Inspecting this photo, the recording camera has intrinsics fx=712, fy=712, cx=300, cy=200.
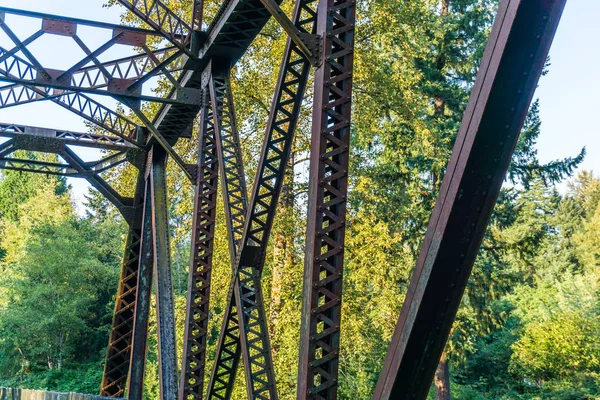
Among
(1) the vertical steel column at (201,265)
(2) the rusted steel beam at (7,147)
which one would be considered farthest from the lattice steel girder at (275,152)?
(2) the rusted steel beam at (7,147)

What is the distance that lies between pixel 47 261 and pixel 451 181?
3628 centimetres

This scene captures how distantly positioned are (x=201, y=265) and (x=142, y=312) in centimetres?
402

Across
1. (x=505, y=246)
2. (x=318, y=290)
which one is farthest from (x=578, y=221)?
(x=318, y=290)

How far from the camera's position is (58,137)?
1318 centimetres

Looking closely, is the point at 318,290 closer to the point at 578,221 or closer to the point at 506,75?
the point at 506,75

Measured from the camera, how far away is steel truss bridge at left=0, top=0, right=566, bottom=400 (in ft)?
→ 9.58

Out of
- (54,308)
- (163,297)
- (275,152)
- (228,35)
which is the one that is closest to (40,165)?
A: (163,297)

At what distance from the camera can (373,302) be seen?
49.4ft

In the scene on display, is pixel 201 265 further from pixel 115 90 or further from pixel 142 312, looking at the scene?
pixel 142 312

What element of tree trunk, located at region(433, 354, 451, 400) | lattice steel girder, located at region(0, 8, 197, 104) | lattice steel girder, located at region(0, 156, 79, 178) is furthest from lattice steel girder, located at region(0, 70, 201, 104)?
tree trunk, located at region(433, 354, 451, 400)

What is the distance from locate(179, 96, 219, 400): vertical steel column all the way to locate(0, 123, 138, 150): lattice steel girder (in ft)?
15.8

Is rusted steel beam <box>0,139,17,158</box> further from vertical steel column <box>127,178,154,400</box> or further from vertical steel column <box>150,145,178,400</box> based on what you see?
vertical steel column <box>150,145,178,400</box>

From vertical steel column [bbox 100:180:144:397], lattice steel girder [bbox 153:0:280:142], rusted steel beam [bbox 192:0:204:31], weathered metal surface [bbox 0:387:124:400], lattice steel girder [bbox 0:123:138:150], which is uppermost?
rusted steel beam [bbox 192:0:204:31]

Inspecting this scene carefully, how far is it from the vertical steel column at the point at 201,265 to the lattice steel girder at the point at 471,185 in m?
5.52
